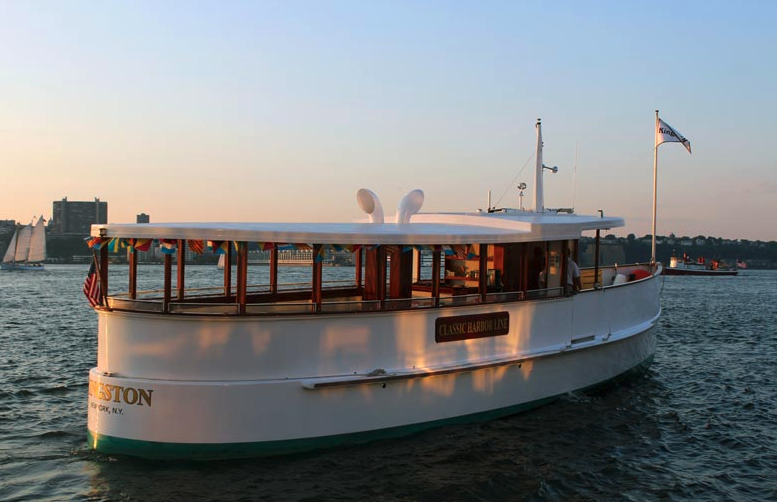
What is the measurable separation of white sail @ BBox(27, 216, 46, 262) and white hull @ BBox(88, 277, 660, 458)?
9735cm

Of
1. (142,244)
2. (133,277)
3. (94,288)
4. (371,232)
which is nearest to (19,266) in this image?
(133,277)

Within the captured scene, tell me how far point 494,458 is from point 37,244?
10063cm

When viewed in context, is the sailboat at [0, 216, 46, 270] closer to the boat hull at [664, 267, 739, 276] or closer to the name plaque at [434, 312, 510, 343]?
the boat hull at [664, 267, 739, 276]

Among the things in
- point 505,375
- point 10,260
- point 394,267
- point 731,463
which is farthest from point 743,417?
point 10,260


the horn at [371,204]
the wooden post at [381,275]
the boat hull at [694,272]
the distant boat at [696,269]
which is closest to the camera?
the wooden post at [381,275]

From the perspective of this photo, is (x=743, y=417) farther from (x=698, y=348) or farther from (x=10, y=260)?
(x=10, y=260)

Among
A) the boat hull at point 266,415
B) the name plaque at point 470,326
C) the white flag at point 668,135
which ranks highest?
the white flag at point 668,135

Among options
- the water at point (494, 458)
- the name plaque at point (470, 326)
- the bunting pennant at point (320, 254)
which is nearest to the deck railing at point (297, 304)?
the name plaque at point (470, 326)

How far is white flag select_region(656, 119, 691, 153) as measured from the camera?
21.1 metres

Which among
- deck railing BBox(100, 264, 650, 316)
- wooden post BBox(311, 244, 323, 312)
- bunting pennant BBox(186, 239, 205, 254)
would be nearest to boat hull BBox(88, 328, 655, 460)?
deck railing BBox(100, 264, 650, 316)

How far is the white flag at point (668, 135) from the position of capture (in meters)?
21.1

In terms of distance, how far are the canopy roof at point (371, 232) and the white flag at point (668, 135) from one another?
8.09m

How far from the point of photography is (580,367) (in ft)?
45.1

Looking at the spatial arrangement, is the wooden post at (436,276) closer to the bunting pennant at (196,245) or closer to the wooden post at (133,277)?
the bunting pennant at (196,245)
